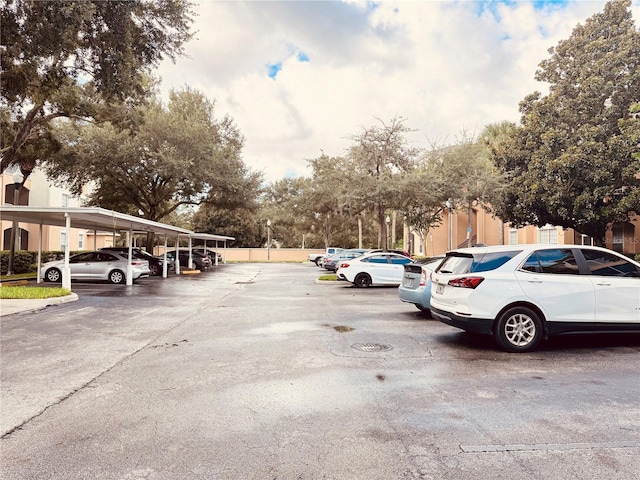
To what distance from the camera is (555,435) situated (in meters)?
3.78

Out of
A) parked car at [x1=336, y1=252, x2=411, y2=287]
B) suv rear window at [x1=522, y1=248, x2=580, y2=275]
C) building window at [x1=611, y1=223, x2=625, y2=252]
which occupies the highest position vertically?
building window at [x1=611, y1=223, x2=625, y2=252]

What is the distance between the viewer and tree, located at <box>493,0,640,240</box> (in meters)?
21.3

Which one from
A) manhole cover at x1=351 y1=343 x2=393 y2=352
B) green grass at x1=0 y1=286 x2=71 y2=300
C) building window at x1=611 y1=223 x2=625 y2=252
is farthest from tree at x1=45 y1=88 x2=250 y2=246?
building window at x1=611 y1=223 x2=625 y2=252

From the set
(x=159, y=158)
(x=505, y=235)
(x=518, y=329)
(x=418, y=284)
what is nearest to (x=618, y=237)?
(x=505, y=235)

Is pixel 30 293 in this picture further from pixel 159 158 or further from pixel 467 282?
pixel 159 158

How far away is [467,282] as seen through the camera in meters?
6.93

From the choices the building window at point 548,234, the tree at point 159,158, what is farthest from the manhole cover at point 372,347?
the building window at point 548,234

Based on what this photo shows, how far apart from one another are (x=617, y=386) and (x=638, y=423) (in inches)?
47.9

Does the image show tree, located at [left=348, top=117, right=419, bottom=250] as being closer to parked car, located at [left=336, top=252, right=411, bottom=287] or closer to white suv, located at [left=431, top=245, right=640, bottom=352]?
parked car, located at [left=336, top=252, right=411, bottom=287]

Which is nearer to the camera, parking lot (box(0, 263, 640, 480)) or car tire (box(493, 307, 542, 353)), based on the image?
parking lot (box(0, 263, 640, 480))

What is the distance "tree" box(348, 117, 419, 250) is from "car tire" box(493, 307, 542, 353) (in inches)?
648

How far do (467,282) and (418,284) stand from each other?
10.9 ft

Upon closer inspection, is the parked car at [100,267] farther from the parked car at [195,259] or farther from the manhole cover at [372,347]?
the manhole cover at [372,347]

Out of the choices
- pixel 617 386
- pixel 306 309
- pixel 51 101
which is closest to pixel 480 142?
pixel 306 309
